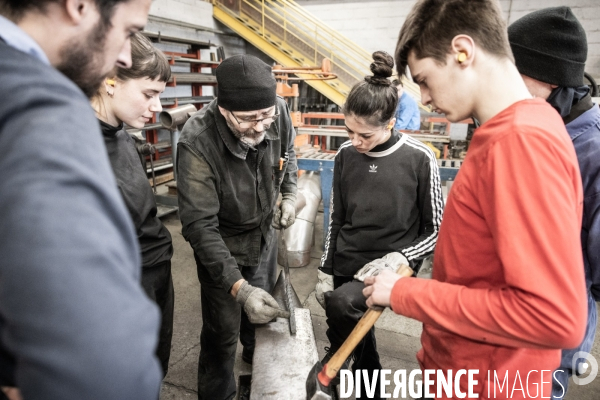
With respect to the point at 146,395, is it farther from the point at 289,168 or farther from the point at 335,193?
the point at 289,168

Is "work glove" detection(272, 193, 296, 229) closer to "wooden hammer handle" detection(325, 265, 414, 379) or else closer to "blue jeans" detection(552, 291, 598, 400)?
"wooden hammer handle" detection(325, 265, 414, 379)

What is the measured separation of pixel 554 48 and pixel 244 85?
116 centimetres

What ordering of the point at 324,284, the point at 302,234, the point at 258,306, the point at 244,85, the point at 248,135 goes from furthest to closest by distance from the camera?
the point at 302,234
the point at 324,284
the point at 248,135
the point at 244,85
the point at 258,306

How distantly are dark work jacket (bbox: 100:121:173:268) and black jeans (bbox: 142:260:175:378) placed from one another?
0.05 metres

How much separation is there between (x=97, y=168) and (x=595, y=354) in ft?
10.2

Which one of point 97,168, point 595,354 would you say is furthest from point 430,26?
point 595,354

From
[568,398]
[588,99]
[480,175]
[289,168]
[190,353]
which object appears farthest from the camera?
[190,353]

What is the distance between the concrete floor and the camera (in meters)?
2.11

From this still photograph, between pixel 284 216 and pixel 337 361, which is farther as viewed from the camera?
pixel 284 216

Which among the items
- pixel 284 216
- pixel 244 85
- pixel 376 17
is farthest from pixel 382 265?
pixel 376 17

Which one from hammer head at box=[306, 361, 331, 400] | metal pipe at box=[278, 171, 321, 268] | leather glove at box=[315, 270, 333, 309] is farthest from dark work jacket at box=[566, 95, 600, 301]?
metal pipe at box=[278, 171, 321, 268]

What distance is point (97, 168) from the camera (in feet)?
1.34

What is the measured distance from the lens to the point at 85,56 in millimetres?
533

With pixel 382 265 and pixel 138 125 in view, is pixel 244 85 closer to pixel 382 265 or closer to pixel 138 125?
pixel 138 125
